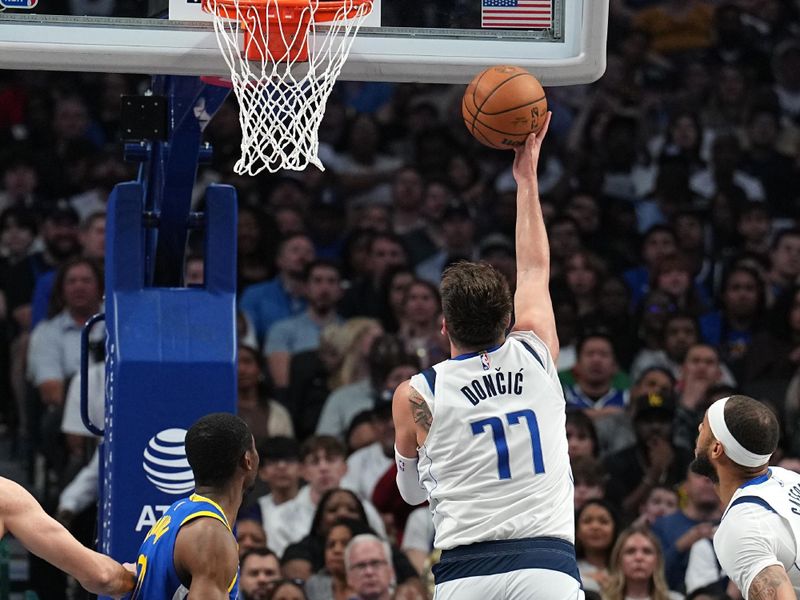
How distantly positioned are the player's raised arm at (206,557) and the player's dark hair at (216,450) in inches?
7.2

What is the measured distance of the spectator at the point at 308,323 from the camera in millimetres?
9742

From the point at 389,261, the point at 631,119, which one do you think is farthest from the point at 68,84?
the point at 631,119

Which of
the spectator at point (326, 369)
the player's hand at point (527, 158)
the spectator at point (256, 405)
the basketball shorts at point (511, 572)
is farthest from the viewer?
the spectator at point (326, 369)

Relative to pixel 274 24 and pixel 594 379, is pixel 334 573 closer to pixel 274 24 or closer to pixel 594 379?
pixel 594 379

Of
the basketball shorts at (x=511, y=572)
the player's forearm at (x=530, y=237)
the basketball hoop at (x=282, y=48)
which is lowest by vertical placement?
the basketball shorts at (x=511, y=572)

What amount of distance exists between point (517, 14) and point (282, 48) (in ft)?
3.20

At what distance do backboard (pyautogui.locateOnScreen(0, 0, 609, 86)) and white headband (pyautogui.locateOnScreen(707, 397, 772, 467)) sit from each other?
150 centimetres

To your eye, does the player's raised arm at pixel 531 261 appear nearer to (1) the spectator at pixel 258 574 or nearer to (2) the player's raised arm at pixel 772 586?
(2) the player's raised arm at pixel 772 586

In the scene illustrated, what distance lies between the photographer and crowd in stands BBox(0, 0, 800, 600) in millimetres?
8367

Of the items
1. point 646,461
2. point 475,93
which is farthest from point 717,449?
point 646,461

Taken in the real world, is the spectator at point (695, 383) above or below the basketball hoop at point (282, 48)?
below

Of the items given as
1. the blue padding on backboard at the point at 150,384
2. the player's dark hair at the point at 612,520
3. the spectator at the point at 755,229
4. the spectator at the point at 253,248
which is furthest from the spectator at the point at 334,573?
the spectator at the point at 755,229

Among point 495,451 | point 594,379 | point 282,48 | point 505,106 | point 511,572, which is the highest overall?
point 282,48

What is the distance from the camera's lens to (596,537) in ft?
26.5
